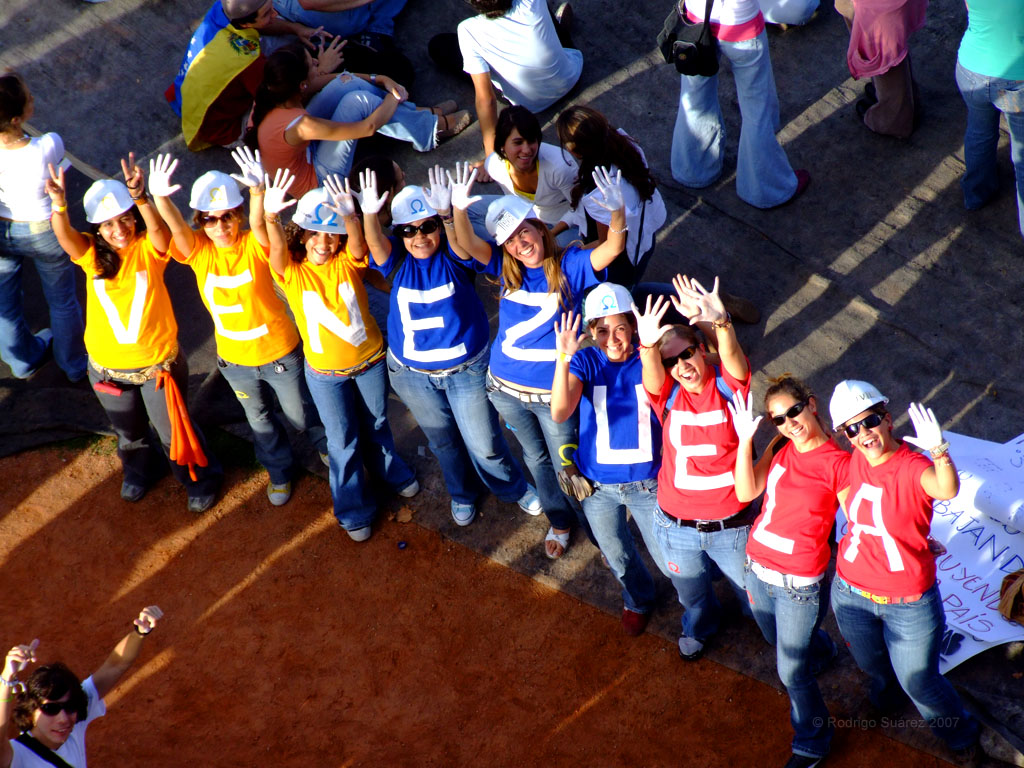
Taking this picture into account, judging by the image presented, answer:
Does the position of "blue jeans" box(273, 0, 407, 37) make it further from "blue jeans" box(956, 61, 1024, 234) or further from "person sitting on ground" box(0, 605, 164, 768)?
"person sitting on ground" box(0, 605, 164, 768)

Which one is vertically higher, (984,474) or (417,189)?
(417,189)

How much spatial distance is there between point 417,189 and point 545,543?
2287mm

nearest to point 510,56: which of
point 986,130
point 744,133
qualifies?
point 744,133

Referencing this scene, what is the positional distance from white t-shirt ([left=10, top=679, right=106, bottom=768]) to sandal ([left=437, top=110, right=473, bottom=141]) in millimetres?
4900

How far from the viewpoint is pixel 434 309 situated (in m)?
5.71

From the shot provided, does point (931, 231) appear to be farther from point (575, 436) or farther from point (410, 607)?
point (410, 607)

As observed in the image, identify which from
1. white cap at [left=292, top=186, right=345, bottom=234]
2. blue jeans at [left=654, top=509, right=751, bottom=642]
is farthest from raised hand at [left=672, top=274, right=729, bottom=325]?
white cap at [left=292, top=186, right=345, bottom=234]

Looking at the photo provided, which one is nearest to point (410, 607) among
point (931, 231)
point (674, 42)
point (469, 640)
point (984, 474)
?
point (469, 640)

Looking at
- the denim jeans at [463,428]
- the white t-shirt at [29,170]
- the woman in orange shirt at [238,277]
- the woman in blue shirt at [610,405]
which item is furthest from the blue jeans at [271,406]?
the woman in blue shirt at [610,405]

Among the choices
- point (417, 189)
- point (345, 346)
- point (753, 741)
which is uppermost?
point (417, 189)

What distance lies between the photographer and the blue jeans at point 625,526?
17.6 feet

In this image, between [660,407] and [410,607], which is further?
[410,607]

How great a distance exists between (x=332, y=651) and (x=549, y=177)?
3.01m

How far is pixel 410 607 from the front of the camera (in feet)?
21.2
